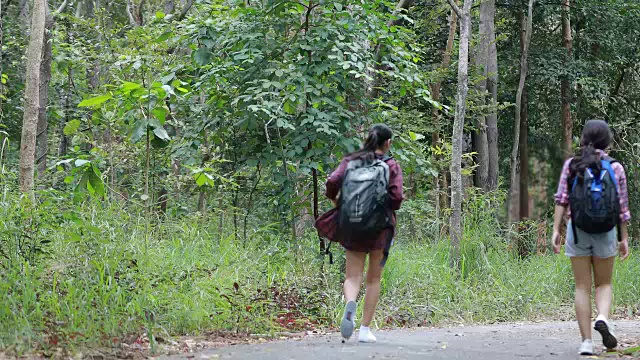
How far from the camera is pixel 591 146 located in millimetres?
6777

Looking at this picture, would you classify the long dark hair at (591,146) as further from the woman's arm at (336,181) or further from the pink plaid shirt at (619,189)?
the woman's arm at (336,181)

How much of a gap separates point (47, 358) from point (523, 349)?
430 centimetres

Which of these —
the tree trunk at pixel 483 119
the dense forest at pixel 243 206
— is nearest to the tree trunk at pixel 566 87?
the tree trunk at pixel 483 119

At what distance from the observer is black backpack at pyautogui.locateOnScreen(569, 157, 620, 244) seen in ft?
21.5

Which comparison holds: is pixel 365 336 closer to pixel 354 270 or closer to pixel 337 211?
pixel 354 270

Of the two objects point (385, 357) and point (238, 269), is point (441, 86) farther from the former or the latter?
point (385, 357)

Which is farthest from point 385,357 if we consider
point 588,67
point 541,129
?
point 541,129


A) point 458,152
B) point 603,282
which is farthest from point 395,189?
point 458,152

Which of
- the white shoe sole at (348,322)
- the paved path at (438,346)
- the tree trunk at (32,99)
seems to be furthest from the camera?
the tree trunk at (32,99)

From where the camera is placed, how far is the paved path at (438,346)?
6.53m

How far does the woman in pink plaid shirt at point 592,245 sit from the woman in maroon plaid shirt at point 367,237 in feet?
4.83

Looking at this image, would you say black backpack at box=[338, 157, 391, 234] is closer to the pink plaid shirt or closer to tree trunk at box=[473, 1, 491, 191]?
the pink plaid shirt

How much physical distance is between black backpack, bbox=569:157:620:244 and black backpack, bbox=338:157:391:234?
5.43 feet

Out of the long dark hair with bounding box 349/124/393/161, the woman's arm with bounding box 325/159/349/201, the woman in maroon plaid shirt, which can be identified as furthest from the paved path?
the long dark hair with bounding box 349/124/393/161
